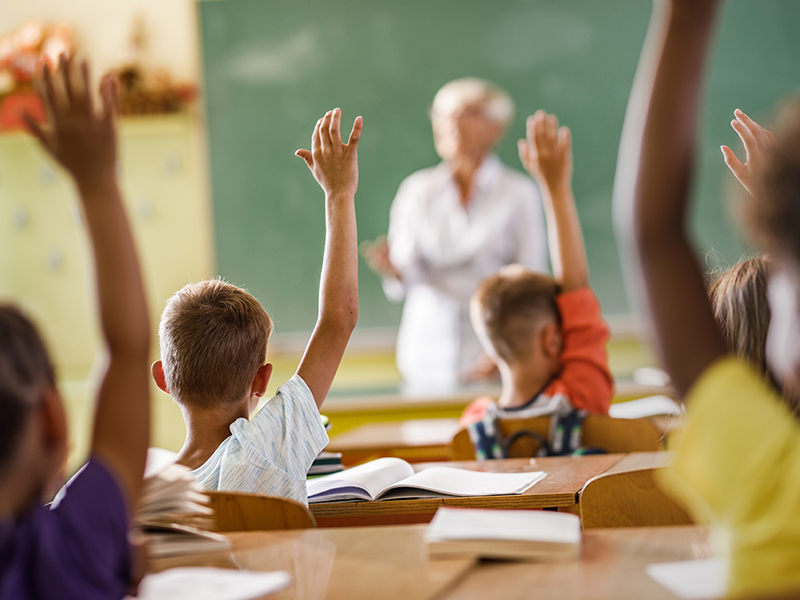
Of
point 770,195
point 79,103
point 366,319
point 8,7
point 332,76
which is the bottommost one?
point 366,319

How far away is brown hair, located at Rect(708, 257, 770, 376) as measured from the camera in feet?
3.59

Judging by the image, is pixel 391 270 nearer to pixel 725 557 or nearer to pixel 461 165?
pixel 461 165

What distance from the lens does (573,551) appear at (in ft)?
2.81

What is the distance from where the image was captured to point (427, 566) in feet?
2.83

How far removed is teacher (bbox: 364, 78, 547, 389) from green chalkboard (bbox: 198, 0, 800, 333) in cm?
34

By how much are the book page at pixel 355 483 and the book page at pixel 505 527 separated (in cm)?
48

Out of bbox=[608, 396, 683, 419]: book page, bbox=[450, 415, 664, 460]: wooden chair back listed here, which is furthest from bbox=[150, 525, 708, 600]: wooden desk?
bbox=[608, 396, 683, 419]: book page

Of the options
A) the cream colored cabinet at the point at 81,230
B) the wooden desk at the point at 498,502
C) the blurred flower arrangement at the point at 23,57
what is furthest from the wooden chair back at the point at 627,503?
the blurred flower arrangement at the point at 23,57

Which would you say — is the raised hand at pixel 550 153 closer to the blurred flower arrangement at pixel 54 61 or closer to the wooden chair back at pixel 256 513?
the wooden chair back at pixel 256 513

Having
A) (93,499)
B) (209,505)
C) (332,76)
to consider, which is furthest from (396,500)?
(332,76)

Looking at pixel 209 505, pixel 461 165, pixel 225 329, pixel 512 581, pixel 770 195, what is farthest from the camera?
pixel 461 165

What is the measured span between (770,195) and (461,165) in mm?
3404

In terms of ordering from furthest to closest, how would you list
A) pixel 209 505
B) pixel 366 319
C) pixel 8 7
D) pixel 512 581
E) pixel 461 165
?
pixel 8 7, pixel 366 319, pixel 461 165, pixel 209 505, pixel 512 581

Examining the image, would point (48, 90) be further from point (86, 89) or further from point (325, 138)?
point (325, 138)
